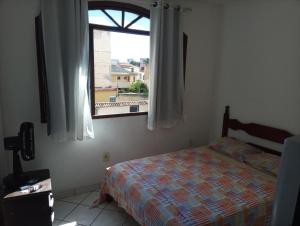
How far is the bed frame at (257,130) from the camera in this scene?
8.96 feet

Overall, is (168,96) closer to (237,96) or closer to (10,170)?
(237,96)

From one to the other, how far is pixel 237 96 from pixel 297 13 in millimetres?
1196

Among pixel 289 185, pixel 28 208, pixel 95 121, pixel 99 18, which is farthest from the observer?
pixel 95 121

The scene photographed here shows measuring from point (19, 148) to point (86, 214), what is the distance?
3.17ft

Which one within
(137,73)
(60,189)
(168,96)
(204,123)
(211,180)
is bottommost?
(60,189)

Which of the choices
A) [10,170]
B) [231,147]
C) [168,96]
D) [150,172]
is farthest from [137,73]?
[10,170]

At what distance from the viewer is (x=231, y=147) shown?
2.94 metres

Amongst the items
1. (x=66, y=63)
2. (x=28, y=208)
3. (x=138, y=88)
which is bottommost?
(x=28, y=208)

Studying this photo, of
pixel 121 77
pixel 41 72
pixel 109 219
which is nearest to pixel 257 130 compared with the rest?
pixel 121 77

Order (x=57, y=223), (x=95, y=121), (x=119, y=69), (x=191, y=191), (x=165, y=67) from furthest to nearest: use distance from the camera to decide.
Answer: (x=165, y=67), (x=119, y=69), (x=95, y=121), (x=57, y=223), (x=191, y=191)

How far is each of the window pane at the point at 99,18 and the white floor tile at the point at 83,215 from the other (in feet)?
6.79

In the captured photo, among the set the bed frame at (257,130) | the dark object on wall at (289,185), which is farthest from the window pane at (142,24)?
the dark object on wall at (289,185)

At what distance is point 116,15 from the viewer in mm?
2746

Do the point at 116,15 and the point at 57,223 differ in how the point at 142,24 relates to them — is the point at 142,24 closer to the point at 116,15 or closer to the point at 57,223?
the point at 116,15
